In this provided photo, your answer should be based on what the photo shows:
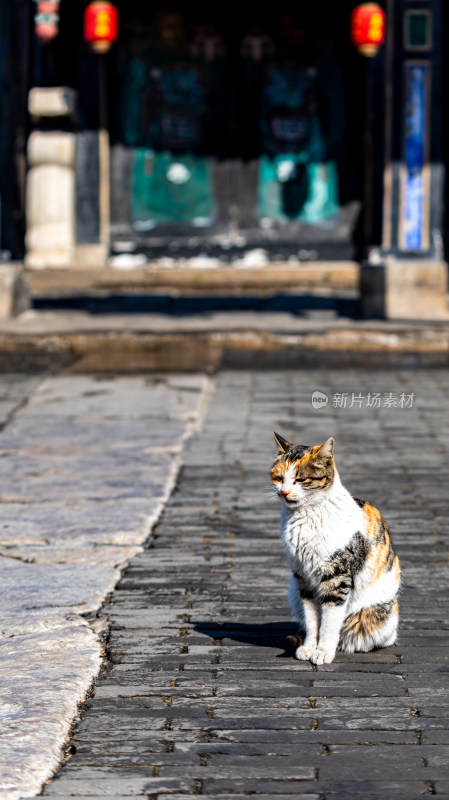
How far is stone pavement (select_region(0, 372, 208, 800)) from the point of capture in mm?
3580

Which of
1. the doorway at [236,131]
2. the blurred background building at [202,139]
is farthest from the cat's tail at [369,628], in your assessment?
the doorway at [236,131]

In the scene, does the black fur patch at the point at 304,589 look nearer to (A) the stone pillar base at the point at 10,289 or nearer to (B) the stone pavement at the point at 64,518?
(B) the stone pavement at the point at 64,518

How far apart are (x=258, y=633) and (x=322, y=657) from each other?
0.42 m

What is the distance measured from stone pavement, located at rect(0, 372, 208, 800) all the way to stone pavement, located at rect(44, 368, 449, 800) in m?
0.09

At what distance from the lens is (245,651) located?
413 centimetres

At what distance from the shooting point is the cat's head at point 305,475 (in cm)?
400

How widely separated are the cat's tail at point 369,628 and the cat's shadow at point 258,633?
0.16m

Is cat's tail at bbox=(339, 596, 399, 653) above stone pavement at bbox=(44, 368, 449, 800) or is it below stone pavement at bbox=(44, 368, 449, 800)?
above

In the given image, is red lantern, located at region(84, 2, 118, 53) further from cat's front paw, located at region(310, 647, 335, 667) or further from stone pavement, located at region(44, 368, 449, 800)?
cat's front paw, located at region(310, 647, 335, 667)

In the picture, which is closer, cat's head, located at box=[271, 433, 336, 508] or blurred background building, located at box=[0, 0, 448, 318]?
cat's head, located at box=[271, 433, 336, 508]

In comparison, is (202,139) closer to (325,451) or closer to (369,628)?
(325,451)

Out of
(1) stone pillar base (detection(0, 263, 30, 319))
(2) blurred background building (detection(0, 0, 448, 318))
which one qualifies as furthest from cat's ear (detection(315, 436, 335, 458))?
(2) blurred background building (detection(0, 0, 448, 318))

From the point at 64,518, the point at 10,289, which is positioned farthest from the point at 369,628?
the point at 10,289

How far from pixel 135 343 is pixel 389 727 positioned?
7.90 metres
